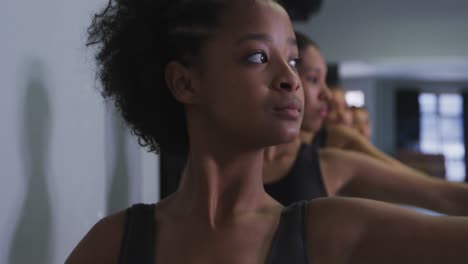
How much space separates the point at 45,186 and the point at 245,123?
0.25 metres

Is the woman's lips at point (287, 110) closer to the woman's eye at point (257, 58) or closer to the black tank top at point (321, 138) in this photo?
the woman's eye at point (257, 58)

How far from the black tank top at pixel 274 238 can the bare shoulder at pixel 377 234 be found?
0.4 inches

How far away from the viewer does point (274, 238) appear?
572 mm

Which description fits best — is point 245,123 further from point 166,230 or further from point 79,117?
point 79,117

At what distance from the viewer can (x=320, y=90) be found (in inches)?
43.8

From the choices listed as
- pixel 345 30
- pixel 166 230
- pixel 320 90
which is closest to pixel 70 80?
pixel 166 230

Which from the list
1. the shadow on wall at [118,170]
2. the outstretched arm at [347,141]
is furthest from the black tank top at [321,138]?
the shadow on wall at [118,170]

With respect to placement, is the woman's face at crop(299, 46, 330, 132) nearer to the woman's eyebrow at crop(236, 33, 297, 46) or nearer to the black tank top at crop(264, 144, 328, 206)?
the black tank top at crop(264, 144, 328, 206)

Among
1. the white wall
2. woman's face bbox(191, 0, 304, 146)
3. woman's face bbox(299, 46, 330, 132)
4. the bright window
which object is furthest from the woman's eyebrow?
the bright window

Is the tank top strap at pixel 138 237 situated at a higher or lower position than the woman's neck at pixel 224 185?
lower

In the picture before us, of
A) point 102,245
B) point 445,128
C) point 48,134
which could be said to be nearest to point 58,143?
point 48,134

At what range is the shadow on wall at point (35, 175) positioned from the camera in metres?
0.61

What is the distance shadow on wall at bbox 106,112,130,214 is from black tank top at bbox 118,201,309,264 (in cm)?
27

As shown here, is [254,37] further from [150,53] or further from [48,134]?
[48,134]
